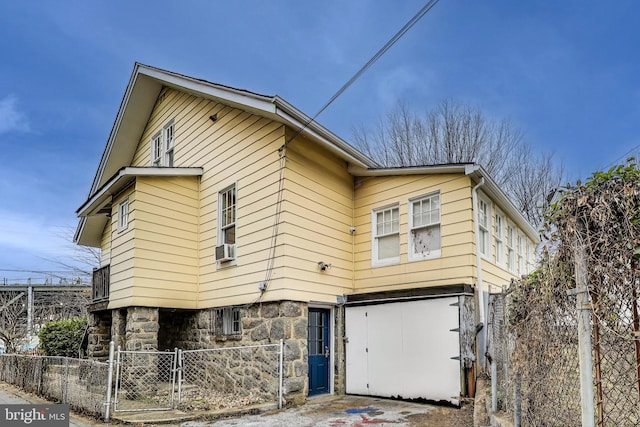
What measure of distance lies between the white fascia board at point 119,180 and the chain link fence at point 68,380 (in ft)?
13.1

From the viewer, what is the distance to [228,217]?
11.4 meters

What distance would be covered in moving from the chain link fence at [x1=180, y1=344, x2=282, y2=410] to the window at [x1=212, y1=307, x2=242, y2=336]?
497 millimetres

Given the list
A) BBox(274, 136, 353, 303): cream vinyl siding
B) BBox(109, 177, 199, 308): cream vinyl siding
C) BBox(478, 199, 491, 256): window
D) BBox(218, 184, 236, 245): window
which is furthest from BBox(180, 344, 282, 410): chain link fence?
BBox(478, 199, 491, 256): window

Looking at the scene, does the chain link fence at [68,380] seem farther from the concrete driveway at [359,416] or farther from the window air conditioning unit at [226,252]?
the window air conditioning unit at [226,252]

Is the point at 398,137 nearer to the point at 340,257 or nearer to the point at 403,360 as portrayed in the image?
the point at 340,257

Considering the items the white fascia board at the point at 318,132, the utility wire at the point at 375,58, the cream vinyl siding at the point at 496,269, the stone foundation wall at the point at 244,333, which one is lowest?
the stone foundation wall at the point at 244,333

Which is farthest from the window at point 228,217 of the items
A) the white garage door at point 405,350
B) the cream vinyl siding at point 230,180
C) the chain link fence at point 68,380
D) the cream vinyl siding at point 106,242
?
the cream vinyl siding at point 106,242

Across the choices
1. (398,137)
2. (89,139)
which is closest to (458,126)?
(398,137)

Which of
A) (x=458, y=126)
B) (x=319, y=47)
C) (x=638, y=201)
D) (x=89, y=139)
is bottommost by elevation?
(x=638, y=201)

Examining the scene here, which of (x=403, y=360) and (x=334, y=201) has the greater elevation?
(x=334, y=201)

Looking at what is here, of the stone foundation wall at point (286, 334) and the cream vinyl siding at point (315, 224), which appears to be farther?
the cream vinyl siding at point (315, 224)

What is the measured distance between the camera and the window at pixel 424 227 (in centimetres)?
982

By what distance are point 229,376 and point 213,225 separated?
347cm

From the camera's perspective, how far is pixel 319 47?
11.9m
